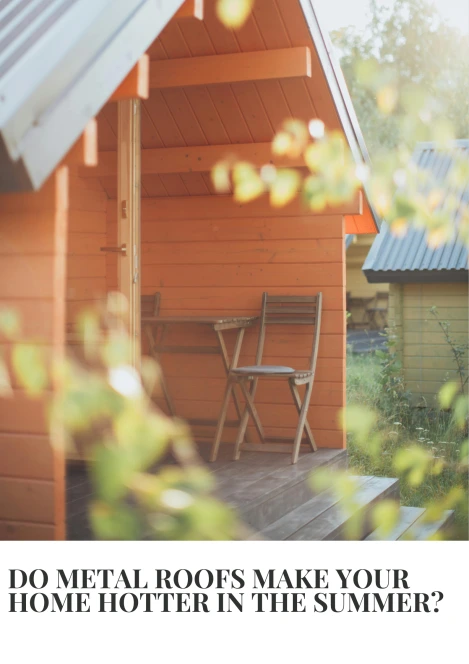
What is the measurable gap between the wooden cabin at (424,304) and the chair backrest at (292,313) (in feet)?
11.2

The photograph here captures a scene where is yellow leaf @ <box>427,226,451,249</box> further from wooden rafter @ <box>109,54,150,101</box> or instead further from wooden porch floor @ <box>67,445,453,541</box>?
wooden porch floor @ <box>67,445,453,541</box>

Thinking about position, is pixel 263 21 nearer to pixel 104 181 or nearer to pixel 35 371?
pixel 104 181

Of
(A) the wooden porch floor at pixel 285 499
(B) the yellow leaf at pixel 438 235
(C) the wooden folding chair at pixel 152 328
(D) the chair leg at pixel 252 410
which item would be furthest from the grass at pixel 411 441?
(B) the yellow leaf at pixel 438 235

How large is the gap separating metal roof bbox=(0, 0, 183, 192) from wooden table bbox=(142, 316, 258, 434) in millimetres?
2464

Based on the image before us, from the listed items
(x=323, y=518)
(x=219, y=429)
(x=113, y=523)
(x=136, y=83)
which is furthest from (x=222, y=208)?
(x=113, y=523)

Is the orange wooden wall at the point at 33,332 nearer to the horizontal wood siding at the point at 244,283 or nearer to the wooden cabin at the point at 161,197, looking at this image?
the wooden cabin at the point at 161,197

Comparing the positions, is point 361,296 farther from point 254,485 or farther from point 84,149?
point 84,149

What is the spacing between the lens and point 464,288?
9031 mm

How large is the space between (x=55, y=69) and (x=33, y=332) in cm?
96

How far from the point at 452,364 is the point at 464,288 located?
0.85m

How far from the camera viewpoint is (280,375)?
16.2 ft

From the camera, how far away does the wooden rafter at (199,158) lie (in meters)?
5.25

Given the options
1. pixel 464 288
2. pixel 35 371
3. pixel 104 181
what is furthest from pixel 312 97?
pixel 464 288
